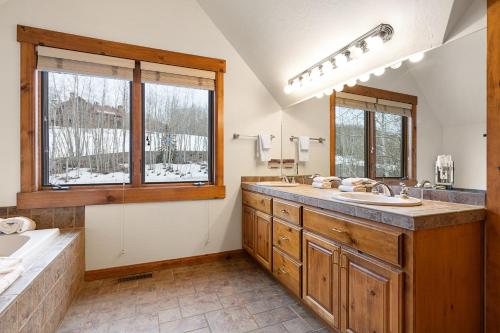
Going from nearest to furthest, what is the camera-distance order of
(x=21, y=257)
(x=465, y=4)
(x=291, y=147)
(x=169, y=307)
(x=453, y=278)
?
1. (x=453, y=278)
2. (x=465, y=4)
3. (x=21, y=257)
4. (x=169, y=307)
5. (x=291, y=147)

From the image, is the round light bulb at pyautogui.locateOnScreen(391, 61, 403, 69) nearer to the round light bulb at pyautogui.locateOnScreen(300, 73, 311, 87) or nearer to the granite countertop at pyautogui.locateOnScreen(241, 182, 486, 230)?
the round light bulb at pyautogui.locateOnScreen(300, 73, 311, 87)

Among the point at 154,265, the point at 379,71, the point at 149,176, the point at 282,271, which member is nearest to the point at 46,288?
the point at 154,265

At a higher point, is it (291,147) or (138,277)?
(291,147)

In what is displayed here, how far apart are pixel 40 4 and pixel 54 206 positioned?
1.71 m

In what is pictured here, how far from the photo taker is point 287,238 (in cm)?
195

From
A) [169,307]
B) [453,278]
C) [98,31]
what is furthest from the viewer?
[98,31]

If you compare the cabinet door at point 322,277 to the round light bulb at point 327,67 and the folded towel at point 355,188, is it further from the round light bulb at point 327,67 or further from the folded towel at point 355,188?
the round light bulb at point 327,67

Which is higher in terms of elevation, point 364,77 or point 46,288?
point 364,77

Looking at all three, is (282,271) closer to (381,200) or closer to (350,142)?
(381,200)

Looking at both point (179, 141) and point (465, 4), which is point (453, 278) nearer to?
point (465, 4)

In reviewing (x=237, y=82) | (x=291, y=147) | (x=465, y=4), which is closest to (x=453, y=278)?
(x=465, y=4)

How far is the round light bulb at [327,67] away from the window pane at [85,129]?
187cm

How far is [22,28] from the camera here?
6.64 feet

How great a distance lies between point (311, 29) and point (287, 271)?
1.97 meters
